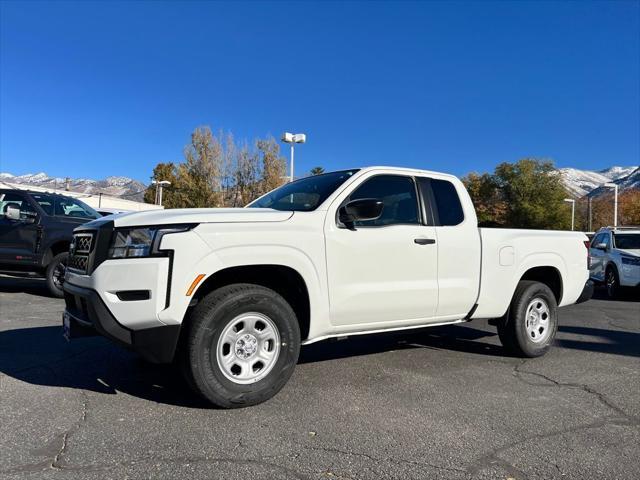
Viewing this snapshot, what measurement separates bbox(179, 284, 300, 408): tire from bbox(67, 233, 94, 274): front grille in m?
0.94

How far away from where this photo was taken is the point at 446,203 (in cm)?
524

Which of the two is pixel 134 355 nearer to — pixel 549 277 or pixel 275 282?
pixel 275 282

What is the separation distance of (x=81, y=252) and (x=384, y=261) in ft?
8.06

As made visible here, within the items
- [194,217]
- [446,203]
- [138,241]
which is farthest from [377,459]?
[446,203]

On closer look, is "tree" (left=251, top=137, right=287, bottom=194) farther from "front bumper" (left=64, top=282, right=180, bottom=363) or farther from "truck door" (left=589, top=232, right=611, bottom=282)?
"front bumper" (left=64, top=282, right=180, bottom=363)

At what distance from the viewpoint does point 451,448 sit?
3.27 m

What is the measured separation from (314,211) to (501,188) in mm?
58870

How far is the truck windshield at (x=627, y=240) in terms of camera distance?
42.6ft

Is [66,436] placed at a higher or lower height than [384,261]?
lower

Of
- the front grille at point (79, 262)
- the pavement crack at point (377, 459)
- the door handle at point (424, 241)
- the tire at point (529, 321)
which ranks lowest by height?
the pavement crack at point (377, 459)

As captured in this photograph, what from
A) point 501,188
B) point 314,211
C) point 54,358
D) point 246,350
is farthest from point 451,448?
point 501,188

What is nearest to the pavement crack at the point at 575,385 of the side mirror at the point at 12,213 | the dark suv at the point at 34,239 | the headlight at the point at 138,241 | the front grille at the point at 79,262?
the headlight at the point at 138,241

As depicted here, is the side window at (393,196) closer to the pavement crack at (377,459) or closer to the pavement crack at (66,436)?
the pavement crack at (377,459)

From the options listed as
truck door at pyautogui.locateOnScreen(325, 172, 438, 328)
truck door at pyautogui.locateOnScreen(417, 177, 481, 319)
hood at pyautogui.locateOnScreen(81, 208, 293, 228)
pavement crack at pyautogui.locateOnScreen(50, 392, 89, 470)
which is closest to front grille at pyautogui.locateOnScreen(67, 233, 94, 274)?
hood at pyautogui.locateOnScreen(81, 208, 293, 228)
